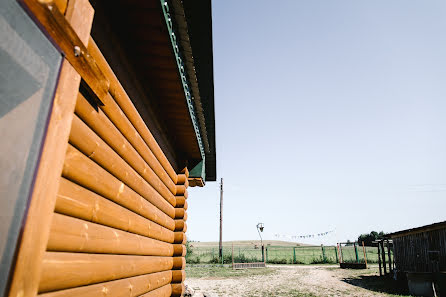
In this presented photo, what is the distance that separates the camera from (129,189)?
2635 mm

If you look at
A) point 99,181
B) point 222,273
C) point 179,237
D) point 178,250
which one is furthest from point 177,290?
point 222,273

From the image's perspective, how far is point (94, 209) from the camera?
192cm

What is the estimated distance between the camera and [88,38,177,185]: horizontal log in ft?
6.64

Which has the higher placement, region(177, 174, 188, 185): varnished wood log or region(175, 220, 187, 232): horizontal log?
region(177, 174, 188, 185): varnished wood log

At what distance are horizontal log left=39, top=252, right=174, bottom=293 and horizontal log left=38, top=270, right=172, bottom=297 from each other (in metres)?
0.03

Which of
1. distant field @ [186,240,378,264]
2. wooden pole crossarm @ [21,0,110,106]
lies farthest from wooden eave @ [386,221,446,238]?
wooden pole crossarm @ [21,0,110,106]

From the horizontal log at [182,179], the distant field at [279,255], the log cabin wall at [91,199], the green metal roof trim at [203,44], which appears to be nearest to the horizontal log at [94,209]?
the log cabin wall at [91,199]

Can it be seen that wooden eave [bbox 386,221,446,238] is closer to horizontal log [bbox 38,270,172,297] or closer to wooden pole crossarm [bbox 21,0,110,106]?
horizontal log [bbox 38,270,172,297]

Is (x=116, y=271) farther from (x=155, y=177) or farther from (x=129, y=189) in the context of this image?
(x=155, y=177)

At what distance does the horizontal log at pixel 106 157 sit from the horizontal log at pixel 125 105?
340 millimetres

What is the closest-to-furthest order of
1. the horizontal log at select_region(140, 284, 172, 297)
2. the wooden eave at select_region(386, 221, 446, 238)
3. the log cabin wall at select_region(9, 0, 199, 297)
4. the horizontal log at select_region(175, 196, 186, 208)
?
1. the log cabin wall at select_region(9, 0, 199, 297)
2. the horizontal log at select_region(140, 284, 172, 297)
3. the horizontal log at select_region(175, 196, 186, 208)
4. the wooden eave at select_region(386, 221, 446, 238)

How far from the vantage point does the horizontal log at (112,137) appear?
1.78m

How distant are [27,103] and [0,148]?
240 millimetres

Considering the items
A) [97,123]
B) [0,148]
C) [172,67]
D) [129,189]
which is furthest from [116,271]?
[172,67]
